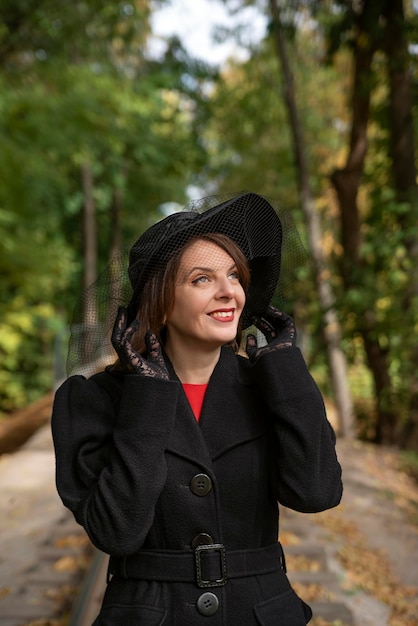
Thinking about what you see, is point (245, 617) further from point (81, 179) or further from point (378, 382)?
point (81, 179)

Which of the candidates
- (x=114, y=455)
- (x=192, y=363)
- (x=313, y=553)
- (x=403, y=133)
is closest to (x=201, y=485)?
(x=114, y=455)

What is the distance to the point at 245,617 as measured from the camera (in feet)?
6.35

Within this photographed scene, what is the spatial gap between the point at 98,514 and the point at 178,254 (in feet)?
2.62

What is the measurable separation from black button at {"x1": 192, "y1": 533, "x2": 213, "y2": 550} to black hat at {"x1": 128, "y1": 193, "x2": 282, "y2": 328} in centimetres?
71

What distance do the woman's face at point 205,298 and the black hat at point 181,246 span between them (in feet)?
0.22

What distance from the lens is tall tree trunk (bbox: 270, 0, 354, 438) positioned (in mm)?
9703

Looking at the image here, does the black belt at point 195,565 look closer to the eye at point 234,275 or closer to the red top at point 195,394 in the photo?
the red top at point 195,394

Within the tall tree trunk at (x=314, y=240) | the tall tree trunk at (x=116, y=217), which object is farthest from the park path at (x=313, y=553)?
the tall tree trunk at (x=116, y=217)

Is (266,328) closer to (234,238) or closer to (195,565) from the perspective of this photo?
(234,238)

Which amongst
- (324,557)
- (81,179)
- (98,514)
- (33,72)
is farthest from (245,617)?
(81,179)

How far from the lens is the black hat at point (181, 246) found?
82.0 inches

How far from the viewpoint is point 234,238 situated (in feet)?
7.16

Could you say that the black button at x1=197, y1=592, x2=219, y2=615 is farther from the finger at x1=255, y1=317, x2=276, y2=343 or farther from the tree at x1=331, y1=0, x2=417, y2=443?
the tree at x1=331, y1=0, x2=417, y2=443

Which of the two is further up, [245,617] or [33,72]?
[33,72]
